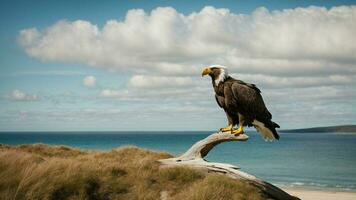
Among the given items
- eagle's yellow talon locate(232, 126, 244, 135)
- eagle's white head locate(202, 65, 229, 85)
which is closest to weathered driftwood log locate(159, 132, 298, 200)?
eagle's yellow talon locate(232, 126, 244, 135)

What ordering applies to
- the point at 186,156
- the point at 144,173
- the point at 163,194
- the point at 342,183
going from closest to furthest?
the point at 163,194 → the point at 144,173 → the point at 186,156 → the point at 342,183

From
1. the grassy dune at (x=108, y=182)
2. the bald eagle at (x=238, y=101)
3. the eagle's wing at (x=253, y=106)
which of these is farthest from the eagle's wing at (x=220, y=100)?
the grassy dune at (x=108, y=182)

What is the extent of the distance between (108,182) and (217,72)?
12.9ft

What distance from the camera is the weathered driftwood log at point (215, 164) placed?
1110 centimetres

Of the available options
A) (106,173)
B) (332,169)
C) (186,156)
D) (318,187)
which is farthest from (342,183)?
(106,173)

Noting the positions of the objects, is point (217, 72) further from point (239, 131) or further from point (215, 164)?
point (215, 164)

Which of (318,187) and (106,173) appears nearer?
(106,173)

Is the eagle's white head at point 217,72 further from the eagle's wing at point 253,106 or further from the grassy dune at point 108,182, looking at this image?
the grassy dune at point 108,182

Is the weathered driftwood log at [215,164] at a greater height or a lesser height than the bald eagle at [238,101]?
lesser

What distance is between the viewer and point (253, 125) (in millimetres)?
10922

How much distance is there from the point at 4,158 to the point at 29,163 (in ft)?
2.16

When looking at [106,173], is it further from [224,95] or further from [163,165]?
[224,95]

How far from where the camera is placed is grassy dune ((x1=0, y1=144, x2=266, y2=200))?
28.5 feet

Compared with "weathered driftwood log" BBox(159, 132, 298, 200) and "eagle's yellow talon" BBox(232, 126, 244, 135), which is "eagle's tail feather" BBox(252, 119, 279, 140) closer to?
"eagle's yellow talon" BBox(232, 126, 244, 135)
